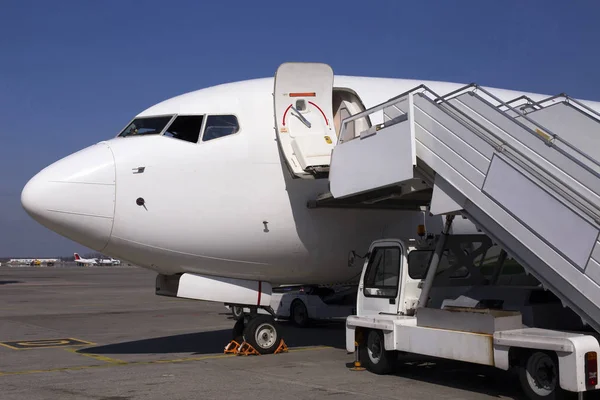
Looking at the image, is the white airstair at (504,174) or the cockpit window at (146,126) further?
the cockpit window at (146,126)

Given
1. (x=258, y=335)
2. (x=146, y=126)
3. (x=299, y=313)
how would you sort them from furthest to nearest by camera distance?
(x=299, y=313) → (x=258, y=335) → (x=146, y=126)

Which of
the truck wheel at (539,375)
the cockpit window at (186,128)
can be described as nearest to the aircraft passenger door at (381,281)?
the truck wheel at (539,375)

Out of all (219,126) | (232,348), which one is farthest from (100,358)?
(219,126)

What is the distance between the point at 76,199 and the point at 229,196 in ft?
7.80

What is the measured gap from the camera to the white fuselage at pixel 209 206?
11328 mm

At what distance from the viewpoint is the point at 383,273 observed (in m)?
11.8

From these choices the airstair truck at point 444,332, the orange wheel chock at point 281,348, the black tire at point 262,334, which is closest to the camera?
the airstair truck at point 444,332

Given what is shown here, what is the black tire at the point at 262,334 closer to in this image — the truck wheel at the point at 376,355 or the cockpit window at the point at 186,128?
the truck wheel at the point at 376,355

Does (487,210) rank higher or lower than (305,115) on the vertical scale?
lower

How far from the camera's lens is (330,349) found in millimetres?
14398

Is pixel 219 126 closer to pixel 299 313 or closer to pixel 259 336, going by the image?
pixel 259 336

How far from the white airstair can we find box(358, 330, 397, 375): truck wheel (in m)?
2.23

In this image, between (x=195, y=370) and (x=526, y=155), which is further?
(x=195, y=370)

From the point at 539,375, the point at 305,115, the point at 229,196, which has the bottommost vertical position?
the point at 539,375
